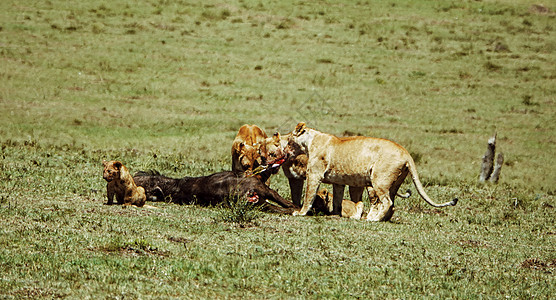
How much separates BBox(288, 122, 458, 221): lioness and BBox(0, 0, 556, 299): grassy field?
0.57 m

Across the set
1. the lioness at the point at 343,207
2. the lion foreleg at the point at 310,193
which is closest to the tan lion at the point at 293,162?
the lioness at the point at 343,207

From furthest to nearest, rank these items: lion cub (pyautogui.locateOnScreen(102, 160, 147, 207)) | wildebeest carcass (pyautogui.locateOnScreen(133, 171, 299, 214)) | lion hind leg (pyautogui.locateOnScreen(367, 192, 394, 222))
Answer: wildebeest carcass (pyautogui.locateOnScreen(133, 171, 299, 214)) < lion hind leg (pyautogui.locateOnScreen(367, 192, 394, 222)) < lion cub (pyautogui.locateOnScreen(102, 160, 147, 207))

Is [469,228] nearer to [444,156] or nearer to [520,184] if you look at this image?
[520,184]

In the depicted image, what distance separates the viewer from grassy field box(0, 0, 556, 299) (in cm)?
891

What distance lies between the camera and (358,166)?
1292cm

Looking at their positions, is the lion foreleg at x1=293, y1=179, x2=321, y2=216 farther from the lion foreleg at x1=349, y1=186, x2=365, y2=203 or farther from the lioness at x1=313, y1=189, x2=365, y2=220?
the lion foreleg at x1=349, y1=186, x2=365, y2=203

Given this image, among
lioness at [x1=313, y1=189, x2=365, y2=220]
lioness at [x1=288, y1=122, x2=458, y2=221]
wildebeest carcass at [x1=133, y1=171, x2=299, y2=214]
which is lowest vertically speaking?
lioness at [x1=313, y1=189, x2=365, y2=220]

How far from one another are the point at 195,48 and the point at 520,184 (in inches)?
799

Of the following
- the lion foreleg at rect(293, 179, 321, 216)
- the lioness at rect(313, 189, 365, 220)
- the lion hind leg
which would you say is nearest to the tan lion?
the lioness at rect(313, 189, 365, 220)

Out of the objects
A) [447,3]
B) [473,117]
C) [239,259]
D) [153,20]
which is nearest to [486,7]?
[447,3]

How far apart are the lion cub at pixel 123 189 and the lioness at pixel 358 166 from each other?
2899 millimetres

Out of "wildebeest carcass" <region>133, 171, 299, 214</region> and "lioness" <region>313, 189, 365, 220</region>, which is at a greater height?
"wildebeest carcass" <region>133, 171, 299, 214</region>

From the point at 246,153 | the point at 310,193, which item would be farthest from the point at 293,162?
the point at 246,153

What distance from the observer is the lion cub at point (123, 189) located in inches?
496
